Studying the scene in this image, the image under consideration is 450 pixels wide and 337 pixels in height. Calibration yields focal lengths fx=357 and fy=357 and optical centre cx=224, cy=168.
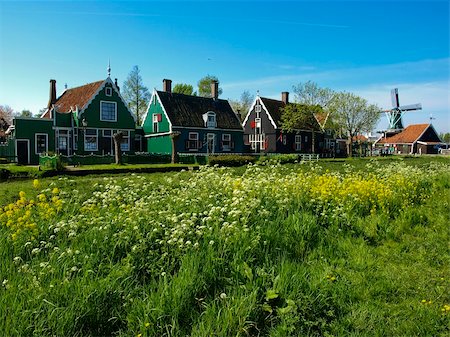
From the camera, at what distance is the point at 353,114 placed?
54469mm

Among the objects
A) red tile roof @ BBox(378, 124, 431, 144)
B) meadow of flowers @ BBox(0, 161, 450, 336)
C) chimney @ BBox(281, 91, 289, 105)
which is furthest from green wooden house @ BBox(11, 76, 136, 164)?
red tile roof @ BBox(378, 124, 431, 144)

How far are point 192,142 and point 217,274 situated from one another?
3584cm

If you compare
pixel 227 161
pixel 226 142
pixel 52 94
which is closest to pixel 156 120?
pixel 226 142

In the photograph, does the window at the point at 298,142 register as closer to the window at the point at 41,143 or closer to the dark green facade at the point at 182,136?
the dark green facade at the point at 182,136

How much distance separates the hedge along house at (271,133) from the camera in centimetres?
4897

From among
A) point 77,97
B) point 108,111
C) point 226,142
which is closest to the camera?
point 108,111

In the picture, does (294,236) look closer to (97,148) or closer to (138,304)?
(138,304)

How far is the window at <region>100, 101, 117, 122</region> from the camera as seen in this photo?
3475 centimetres

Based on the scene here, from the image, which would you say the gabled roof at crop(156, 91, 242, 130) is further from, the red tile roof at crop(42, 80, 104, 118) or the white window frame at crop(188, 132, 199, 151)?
the red tile roof at crop(42, 80, 104, 118)

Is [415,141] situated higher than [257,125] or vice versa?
[257,125]

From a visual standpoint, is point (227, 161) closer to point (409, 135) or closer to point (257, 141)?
point (257, 141)

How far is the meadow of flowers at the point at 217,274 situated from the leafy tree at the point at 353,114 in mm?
49642

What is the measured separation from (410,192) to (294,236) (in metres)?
4.95

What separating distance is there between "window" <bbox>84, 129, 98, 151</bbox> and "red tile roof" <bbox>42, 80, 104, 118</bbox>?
2353 millimetres
